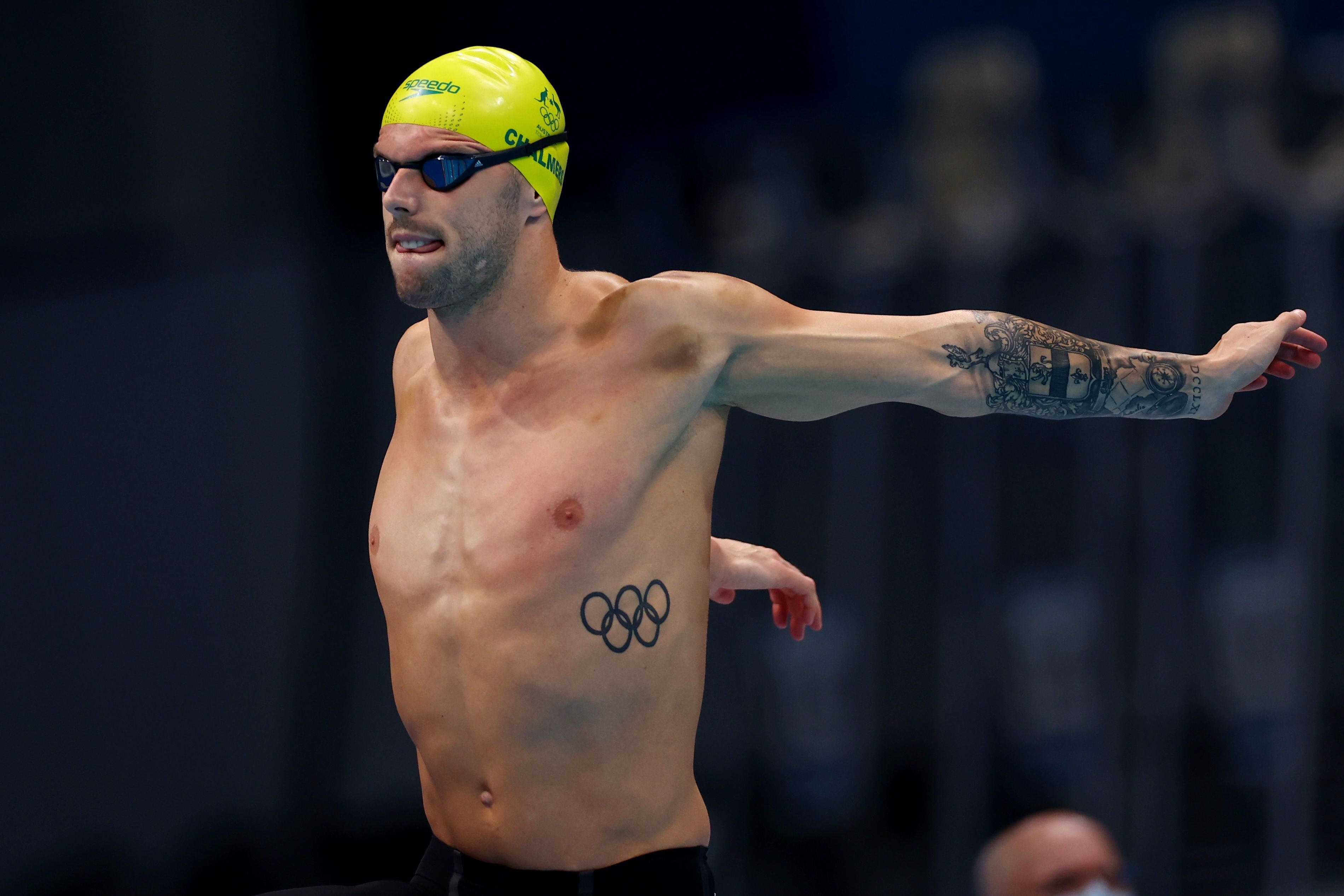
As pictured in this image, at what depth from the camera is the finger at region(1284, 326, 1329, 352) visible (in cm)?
294

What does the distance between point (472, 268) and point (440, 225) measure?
3.8 inches

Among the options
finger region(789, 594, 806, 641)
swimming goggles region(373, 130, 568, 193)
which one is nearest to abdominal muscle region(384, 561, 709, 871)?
finger region(789, 594, 806, 641)

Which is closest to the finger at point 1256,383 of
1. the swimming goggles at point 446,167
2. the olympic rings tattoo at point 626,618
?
the olympic rings tattoo at point 626,618

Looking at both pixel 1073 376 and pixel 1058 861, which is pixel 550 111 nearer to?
pixel 1073 376

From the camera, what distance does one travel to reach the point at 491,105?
2.78 meters

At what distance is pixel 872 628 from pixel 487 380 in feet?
15.1

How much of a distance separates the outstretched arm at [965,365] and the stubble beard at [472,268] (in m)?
0.38

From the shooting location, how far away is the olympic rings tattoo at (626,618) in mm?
2643

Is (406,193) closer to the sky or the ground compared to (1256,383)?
closer to the sky

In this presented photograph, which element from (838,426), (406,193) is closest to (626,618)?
(406,193)

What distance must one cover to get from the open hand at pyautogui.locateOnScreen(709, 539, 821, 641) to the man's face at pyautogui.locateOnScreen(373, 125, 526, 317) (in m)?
0.77

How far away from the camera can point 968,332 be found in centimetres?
284

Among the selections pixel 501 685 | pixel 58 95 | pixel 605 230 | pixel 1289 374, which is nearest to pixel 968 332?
pixel 1289 374

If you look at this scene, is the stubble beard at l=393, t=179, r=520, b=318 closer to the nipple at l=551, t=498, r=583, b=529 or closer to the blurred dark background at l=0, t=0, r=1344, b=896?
the nipple at l=551, t=498, r=583, b=529
